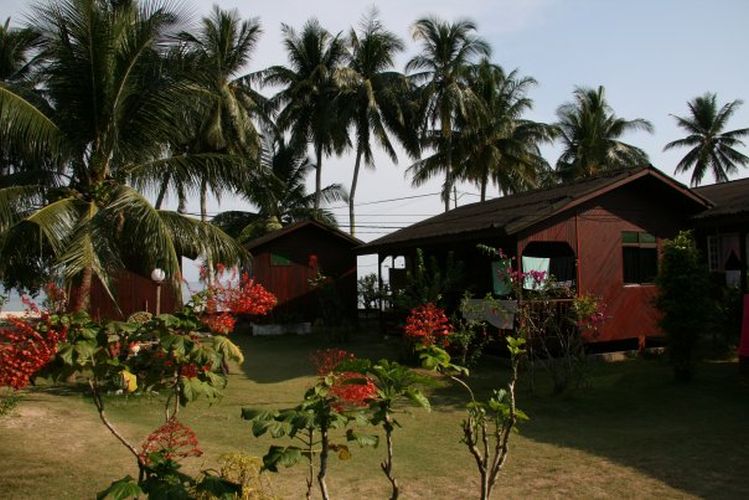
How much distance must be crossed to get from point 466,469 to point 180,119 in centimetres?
806

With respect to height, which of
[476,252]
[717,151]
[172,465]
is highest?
[717,151]

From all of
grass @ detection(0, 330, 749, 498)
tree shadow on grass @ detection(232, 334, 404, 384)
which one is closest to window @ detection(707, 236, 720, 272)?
grass @ detection(0, 330, 749, 498)

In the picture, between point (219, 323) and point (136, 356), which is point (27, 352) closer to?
point (136, 356)

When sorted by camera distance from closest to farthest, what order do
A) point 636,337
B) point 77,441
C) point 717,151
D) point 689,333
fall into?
1. point 77,441
2. point 689,333
3. point 636,337
4. point 717,151

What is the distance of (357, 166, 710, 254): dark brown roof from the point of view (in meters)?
12.8

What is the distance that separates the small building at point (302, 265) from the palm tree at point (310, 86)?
742cm

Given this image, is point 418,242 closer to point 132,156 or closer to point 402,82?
point 132,156

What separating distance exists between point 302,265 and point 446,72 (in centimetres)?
1191

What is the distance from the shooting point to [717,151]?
1425 inches

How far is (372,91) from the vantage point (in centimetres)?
2738

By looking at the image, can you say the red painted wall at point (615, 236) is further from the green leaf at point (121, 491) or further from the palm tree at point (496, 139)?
the palm tree at point (496, 139)

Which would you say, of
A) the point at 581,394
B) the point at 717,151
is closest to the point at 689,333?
the point at 581,394

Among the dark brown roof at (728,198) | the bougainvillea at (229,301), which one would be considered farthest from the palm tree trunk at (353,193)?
the bougainvillea at (229,301)

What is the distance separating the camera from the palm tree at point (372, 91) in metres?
27.3
